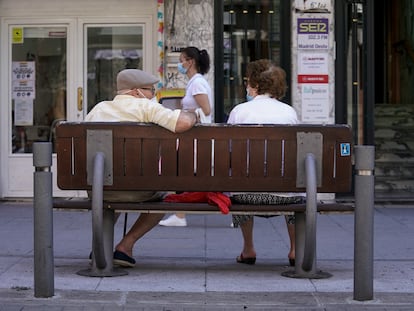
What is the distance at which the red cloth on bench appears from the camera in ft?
18.6

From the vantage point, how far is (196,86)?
25.8 feet

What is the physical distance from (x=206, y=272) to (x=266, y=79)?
1557mm

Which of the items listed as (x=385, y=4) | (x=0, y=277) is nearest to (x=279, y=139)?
(x=0, y=277)

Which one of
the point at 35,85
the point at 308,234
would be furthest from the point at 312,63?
the point at 308,234

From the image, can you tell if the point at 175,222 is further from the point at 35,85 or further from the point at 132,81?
the point at 35,85

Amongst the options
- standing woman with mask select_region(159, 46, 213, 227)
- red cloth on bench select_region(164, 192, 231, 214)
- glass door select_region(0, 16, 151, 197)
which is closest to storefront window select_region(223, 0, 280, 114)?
glass door select_region(0, 16, 151, 197)

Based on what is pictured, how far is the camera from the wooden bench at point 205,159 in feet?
18.5

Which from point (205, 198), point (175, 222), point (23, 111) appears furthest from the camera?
point (23, 111)

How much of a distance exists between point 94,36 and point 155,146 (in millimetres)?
5061

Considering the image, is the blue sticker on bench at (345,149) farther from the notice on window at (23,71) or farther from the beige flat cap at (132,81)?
the notice on window at (23,71)

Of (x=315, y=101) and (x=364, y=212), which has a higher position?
(x=315, y=101)

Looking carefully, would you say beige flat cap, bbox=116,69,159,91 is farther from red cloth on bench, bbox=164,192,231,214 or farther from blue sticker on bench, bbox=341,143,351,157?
blue sticker on bench, bbox=341,143,351,157

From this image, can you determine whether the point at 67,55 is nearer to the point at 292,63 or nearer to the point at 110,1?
the point at 110,1

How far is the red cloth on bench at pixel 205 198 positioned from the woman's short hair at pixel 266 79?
1.00m
